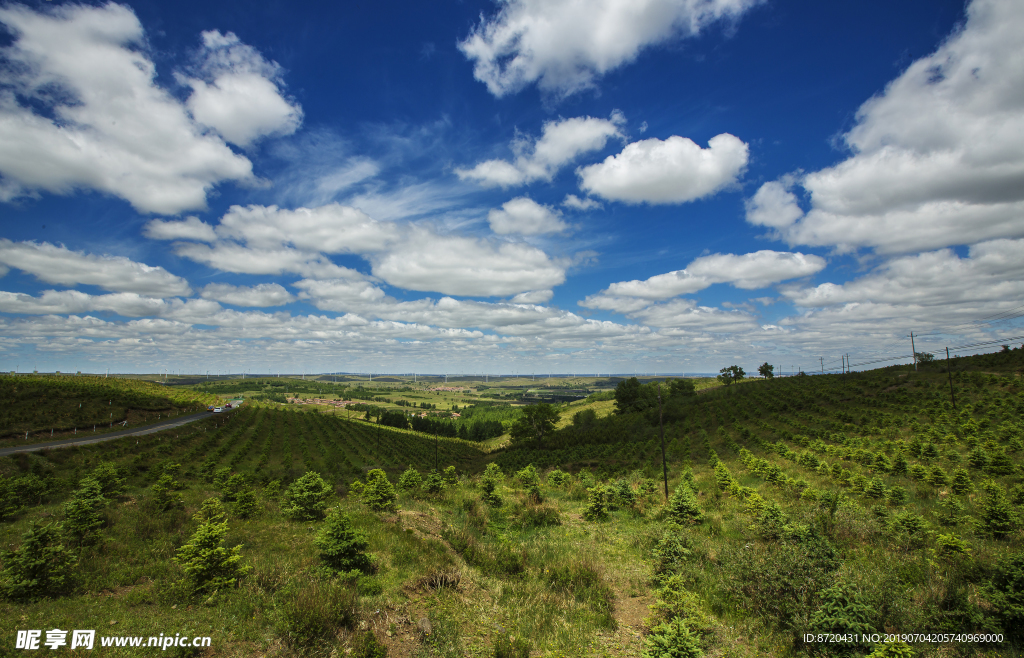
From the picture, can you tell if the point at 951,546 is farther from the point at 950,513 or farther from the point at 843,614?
the point at 843,614

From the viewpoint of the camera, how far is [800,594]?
853cm

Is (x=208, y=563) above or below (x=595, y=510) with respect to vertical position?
above

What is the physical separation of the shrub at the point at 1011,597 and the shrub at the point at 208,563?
16.5 metres

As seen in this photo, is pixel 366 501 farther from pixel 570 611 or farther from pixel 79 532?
pixel 570 611

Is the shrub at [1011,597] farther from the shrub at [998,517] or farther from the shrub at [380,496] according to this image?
the shrub at [380,496]

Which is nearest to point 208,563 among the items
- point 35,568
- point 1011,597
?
point 35,568

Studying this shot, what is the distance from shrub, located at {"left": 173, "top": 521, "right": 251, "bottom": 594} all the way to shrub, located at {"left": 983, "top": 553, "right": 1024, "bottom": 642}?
16.5 meters

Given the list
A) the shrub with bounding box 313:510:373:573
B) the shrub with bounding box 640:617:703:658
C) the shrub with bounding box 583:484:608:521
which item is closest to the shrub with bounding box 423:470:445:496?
the shrub with bounding box 583:484:608:521

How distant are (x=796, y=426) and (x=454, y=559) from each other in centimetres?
5300

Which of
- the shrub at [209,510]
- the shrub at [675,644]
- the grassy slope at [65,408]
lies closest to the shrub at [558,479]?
the shrub at [209,510]

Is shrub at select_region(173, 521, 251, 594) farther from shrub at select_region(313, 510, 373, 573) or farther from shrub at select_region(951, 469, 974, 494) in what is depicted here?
shrub at select_region(951, 469, 974, 494)

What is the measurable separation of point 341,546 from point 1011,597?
14.6 meters

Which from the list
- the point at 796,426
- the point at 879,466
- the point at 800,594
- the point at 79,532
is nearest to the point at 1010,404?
the point at 796,426

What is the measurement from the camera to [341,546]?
31.7 ft
